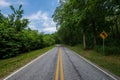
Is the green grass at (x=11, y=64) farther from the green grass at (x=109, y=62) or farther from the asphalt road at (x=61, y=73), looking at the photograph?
the green grass at (x=109, y=62)

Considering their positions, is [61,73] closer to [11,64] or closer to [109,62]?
[109,62]

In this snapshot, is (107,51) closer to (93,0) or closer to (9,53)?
(93,0)

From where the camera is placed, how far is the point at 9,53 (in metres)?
30.4

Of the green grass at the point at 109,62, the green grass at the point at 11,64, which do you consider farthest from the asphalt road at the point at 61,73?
the green grass at the point at 109,62

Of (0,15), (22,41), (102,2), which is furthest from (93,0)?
(0,15)

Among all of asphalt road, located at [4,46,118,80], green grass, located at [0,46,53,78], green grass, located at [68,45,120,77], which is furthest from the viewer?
green grass, located at [68,45,120,77]

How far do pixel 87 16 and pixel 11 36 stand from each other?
44.4ft

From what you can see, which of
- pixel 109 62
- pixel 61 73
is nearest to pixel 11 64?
pixel 61 73

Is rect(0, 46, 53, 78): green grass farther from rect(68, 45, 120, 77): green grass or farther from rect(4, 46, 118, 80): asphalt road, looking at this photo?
rect(68, 45, 120, 77): green grass

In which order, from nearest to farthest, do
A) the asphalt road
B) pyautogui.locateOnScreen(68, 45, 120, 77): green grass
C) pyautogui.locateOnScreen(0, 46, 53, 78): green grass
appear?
the asphalt road, pyautogui.locateOnScreen(0, 46, 53, 78): green grass, pyautogui.locateOnScreen(68, 45, 120, 77): green grass

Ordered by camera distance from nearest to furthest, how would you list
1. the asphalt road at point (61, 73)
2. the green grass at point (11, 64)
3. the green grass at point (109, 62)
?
the asphalt road at point (61, 73) < the green grass at point (11, 64) < the green grass at point (109, 62)

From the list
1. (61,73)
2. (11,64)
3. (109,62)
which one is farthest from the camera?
(11,64)

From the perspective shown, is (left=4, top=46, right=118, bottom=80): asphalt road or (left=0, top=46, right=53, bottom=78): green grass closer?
(left=4, top=46, right=118, bottom=80): asphalt road

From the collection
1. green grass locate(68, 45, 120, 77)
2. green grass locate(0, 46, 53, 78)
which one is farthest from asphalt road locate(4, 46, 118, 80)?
green grass locate(68, 45, 120, 77)
